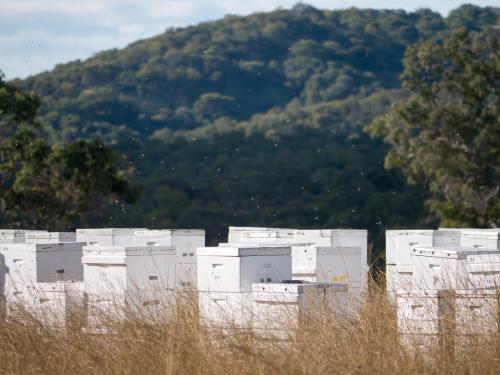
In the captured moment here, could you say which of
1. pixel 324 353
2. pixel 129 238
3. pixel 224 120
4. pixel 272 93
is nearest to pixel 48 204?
pixel 129 238

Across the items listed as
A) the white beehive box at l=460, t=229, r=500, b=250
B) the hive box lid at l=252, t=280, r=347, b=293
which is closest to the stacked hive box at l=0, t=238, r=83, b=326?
the hive box lid at l=252, t=280, r=347, b=293

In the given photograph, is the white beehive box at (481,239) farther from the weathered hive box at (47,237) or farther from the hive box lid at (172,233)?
the weathered hive box at (47,237)

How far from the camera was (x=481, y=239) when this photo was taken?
392 inches

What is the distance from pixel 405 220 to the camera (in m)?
44.8

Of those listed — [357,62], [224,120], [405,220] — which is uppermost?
[357,62]

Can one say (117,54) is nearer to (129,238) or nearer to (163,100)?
(163,100)

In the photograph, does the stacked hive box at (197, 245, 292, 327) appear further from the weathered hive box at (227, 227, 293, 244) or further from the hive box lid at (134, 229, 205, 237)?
the weathered hive box at (227, 227, 293, 244)

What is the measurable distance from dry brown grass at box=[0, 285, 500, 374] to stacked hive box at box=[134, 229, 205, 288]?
8.66 feet

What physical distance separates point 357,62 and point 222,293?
7331cm

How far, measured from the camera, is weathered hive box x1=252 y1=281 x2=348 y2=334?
6859 millimetres

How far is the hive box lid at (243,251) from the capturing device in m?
8.08

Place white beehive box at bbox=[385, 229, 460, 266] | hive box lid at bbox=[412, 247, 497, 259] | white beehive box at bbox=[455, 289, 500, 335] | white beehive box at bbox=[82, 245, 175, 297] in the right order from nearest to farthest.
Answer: white beehive box at bbox=[455, 289, 500, 335], hive box lid at bbox=[412, 247, 497, 259], white beehive box at bbox=[82, 245, 175, 297], white beehive box at bbox=[385, 229, 460, 266]

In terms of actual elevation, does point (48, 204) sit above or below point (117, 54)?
below

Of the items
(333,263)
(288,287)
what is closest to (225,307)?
(288,287)
